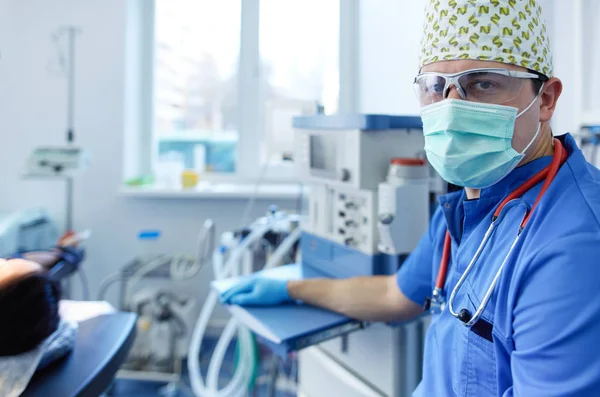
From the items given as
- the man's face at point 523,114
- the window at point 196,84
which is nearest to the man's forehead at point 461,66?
the man's face at point 523,114

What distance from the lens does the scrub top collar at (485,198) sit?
0.86 metres

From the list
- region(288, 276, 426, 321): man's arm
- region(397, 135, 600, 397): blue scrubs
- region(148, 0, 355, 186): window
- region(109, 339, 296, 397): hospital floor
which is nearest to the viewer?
region(397, 135, 600, 397): blue scrubs

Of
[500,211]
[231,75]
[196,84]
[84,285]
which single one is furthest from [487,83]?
[84,285]

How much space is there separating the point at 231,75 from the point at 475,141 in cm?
226

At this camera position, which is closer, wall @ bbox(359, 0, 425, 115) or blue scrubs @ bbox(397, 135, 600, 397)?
blue scrubs @ bbox(397, 135, 600, 397)

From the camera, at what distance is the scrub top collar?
0.86 m

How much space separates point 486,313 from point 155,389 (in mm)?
2033

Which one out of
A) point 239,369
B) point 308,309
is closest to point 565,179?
point 308,309

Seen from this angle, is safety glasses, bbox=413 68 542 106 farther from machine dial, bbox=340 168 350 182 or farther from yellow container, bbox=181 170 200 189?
yellow container, bbox=181 170 200 189

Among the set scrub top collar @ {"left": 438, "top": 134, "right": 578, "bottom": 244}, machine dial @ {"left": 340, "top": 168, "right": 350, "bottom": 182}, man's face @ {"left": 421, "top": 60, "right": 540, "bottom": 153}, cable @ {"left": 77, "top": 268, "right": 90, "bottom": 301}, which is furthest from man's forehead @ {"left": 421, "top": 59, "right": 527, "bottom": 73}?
cable @ {"left": 77, "top": 268, "right": 90, "bottom": 301}

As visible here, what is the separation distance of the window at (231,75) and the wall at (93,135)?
27 centimetres

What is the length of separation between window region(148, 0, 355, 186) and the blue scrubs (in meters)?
1.89

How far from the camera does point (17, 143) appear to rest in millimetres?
2762

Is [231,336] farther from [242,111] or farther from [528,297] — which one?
[528,297]
